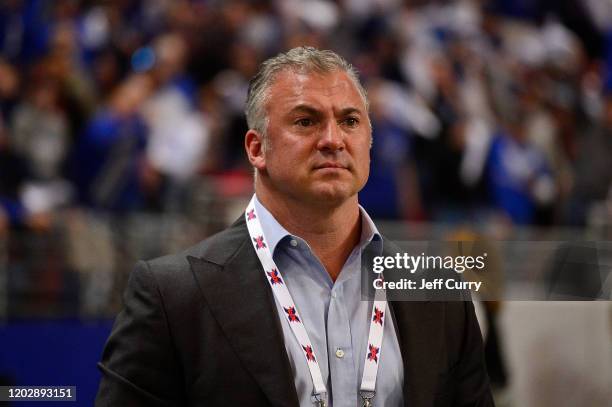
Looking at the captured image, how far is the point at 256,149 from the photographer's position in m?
2.18

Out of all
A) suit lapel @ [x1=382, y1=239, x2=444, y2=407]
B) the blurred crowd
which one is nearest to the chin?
suit lapel @ [x1=382, y1=239, x2=444, y2=407]

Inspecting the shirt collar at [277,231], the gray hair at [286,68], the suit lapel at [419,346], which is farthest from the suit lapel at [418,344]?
the gray hair at [286,68]

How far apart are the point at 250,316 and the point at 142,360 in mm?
240

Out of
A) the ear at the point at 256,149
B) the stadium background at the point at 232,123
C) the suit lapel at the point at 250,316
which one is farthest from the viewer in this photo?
the stadium background at the point at 232,123

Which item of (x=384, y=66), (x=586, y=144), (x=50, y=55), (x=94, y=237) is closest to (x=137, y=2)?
(x=50, y=55)

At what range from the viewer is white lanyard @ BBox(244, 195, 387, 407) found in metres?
1.97

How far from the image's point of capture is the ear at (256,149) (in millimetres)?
2158

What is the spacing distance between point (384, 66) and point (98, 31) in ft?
6.84

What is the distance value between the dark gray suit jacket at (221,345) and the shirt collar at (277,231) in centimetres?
5

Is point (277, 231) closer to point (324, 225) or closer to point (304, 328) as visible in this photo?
point (324, 225)

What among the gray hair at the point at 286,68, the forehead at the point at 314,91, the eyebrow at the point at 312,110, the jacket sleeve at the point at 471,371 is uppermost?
the gray hair at the point at 286,68

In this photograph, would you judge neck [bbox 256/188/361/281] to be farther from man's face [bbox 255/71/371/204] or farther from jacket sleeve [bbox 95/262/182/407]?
jacket sleeve [bbox 95/262/182/407]

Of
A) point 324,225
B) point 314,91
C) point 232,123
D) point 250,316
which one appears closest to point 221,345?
point 250,316

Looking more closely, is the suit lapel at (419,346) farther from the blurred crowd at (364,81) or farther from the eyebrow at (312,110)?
the blurred crowd at (364,81)
